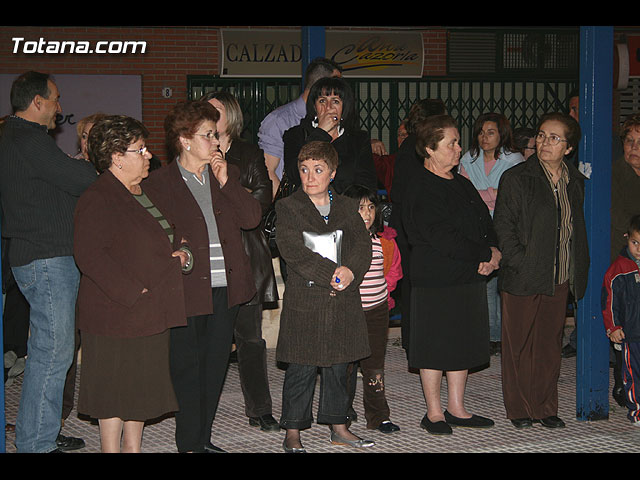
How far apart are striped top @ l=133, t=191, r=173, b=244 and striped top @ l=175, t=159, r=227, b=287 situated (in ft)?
0.80

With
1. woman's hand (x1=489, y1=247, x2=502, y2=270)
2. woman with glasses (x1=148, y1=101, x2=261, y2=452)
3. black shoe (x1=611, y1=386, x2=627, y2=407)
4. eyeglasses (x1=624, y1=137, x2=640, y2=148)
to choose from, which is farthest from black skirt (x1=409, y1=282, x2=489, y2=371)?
eyeglasses (x1=624, y1=137, x2=640, y2=148)

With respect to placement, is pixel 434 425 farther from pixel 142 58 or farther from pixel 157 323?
pixel 142 58

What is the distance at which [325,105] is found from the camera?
5.17 meters

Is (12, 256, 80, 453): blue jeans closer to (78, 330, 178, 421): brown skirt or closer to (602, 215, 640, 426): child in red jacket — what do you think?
(78, 330, 178, 421): brown skirt

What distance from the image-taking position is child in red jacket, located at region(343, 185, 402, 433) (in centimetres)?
506

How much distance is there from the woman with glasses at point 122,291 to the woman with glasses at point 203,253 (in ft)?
0.75

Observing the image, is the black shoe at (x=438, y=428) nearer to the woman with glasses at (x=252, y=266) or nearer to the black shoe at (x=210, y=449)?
the woman with glasses at (x=252, y=266)

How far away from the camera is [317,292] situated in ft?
15.1

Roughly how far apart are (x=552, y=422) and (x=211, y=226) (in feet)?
7.70

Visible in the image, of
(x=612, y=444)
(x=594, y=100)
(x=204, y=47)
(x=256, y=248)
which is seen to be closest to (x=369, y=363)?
(x=256, y=248)

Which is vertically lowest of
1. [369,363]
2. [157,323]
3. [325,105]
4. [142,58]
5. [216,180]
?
[369,363]

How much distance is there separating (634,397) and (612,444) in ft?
1.78

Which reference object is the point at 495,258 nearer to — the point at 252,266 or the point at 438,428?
the point at 438,428

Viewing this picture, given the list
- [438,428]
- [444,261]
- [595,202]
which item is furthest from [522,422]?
[595,202]
